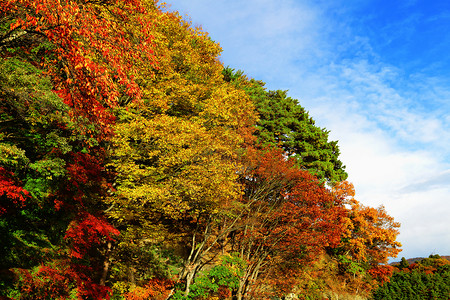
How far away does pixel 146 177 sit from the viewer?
1233 cm

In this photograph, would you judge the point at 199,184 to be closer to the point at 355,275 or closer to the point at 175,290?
the point at 175,290

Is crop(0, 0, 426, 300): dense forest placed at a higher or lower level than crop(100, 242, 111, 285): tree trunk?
higher

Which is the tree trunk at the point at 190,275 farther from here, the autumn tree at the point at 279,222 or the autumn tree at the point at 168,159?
the autumn tree at the point at 279,222

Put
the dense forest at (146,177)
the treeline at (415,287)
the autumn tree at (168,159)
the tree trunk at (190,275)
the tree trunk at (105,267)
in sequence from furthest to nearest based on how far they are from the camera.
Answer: the treeline at (415,287) → the tree trunk at (190,275) → the tree trunk at (105,267) → the autumn tree at (168,159) → the dense forest at (146,177)

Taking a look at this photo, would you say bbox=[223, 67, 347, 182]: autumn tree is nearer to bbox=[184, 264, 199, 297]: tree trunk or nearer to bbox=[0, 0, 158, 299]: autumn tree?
bbox=[184, 264, 199, 297]: tree trunk

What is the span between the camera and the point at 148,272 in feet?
47.4

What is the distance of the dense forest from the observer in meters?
6.69

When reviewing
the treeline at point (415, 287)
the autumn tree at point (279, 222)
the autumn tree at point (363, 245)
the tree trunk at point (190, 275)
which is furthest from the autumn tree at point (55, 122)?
the treeline at point (415, 287)

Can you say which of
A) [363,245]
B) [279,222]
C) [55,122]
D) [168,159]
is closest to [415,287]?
[363,245]

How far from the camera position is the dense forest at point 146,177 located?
6.69 m

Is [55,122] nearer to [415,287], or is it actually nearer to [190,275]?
[190,275]

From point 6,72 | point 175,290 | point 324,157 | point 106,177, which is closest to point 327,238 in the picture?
point 324,157

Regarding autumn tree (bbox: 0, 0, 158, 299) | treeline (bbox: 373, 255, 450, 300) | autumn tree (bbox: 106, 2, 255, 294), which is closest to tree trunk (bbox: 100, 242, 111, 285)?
autumn tree (bbox: 106, 2, 255, 294)

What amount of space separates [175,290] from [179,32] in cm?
1618
